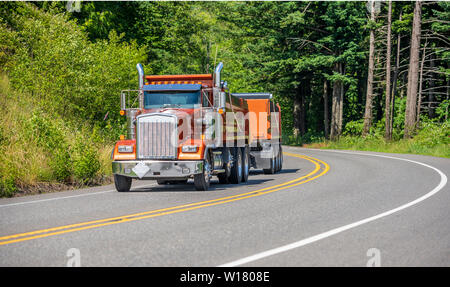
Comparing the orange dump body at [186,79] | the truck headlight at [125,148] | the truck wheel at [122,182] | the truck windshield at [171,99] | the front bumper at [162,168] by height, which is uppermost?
the orange dump body at [186,79]

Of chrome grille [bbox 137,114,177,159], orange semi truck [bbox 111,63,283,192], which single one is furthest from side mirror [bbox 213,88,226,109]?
chrome grille [bbox 137,114,177,159]

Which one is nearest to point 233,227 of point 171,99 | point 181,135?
point 181,135

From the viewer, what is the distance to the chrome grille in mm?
13828

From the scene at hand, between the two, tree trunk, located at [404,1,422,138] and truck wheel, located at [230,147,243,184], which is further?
tree trunk, located at [404,1,422,138]

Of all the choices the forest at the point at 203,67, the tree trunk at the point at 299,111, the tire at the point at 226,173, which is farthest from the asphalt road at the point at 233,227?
the tree trunk at the point at 299,111

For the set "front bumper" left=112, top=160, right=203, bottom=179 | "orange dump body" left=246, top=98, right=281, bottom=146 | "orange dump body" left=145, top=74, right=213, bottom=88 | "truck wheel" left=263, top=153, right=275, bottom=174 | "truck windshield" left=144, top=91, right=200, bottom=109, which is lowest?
"truck wheel" left=263, top=153, right=275, bottom=174

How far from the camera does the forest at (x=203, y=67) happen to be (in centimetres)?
1619

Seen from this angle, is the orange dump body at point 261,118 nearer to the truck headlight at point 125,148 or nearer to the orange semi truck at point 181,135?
the orange semi truck at point 181,135

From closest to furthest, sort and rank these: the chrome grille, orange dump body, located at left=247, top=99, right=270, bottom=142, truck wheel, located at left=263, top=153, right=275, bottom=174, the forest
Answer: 1. the chrome grille
2. the forest
3. truck wheel, located at left=263, top=153, right=275, bottom=174
4. orange dump body, located at left=247, top=99, right=270, bottom=142

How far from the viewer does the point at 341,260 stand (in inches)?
250

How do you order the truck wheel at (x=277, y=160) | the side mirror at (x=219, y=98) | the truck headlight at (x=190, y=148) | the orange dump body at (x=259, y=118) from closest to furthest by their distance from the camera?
the truck headlight at (x=190, y=148)
the side mirror at (x=219, y=98)
the orange dump body at (x=259, y=118)
the truck wheel at (x=277, y=160)

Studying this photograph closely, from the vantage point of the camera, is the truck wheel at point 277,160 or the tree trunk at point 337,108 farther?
the tree trunk at point 337,108

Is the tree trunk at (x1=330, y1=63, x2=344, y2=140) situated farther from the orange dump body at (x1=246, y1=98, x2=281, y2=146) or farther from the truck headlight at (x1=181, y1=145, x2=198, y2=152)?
the truck headlight at (x1=181, y1=145, x2=198, y2=152)
